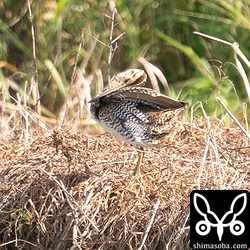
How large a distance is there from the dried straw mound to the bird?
18 cm

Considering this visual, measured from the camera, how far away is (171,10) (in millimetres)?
7562

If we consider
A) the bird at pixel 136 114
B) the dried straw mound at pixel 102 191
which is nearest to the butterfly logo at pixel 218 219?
the dried straw mound at pixel 102 191

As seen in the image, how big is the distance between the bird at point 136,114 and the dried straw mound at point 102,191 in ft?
0.60

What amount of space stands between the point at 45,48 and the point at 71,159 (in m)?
2.98

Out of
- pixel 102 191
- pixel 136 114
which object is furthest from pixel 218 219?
pixel 136 114

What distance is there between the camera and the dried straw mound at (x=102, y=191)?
170 inches

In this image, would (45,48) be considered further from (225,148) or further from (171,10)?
(225,148)

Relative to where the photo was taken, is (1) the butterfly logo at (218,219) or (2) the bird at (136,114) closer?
(1) the butterfly logo at (218,219)

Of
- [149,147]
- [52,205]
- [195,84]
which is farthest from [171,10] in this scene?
[52,205]

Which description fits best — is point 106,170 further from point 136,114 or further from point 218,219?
point 218,219

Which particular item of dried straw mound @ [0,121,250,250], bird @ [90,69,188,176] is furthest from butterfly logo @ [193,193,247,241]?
bird @ [90,69,188,176]

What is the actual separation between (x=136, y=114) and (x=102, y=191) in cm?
48

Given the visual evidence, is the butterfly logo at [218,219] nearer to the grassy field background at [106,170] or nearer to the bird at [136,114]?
the grassy field background at [106,170]

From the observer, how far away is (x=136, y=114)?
185 inches
